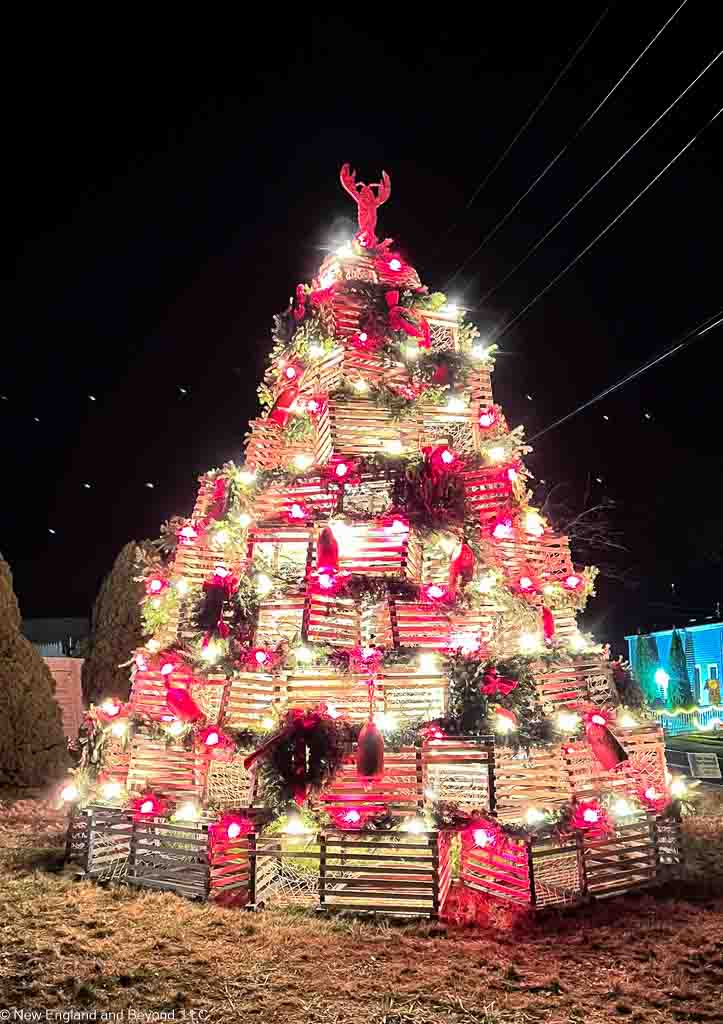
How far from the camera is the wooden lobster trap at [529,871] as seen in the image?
6344mm

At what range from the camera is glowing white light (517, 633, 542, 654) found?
759cm

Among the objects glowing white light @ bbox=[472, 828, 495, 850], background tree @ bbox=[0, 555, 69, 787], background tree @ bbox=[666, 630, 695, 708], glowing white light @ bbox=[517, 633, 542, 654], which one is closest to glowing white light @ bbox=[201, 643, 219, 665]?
glowing white light @ bbox=[472, 828, 495, 850]

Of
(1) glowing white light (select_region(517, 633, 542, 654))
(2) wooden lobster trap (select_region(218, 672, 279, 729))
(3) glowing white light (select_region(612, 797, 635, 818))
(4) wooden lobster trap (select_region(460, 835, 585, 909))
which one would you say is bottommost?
(4) wooden lobster trap (select_region(460, 835, 585, 909))

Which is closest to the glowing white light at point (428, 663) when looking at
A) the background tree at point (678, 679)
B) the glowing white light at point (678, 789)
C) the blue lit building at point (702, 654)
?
the glowing white light at point (678, 789)

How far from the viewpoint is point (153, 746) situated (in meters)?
7.60

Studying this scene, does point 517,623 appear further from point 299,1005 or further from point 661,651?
point 661,651

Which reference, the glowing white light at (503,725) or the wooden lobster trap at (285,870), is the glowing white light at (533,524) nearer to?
the glowing white light at (503,725)

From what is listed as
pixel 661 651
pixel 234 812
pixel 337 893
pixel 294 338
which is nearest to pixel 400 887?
pixel 337 893

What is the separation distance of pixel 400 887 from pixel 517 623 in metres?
2.86

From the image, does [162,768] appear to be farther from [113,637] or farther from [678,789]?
[113,637]

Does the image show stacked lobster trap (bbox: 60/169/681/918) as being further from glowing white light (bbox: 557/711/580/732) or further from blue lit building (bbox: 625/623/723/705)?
blue lit building (bbox: 625/623/723/705)

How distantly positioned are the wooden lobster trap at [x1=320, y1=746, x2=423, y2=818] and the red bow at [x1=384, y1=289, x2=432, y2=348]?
15.7ft

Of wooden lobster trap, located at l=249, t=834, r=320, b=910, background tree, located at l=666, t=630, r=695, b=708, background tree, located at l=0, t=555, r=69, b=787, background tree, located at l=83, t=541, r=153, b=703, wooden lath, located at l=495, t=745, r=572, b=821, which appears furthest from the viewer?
background tree, located at l=666, t=630, r=695, b=708

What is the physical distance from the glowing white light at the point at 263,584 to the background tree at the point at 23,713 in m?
7.25
